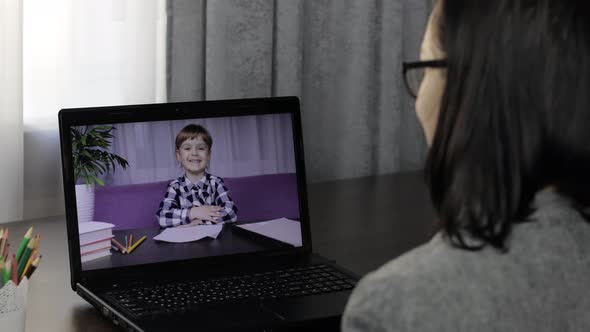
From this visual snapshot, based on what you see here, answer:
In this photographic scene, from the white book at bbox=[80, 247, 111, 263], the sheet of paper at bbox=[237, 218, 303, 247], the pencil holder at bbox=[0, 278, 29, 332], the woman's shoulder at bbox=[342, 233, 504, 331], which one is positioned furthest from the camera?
the sheet of paper at bbox=[237, 218, 303, 247]

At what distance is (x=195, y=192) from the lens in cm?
121

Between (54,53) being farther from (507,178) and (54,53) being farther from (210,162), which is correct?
(507,178)

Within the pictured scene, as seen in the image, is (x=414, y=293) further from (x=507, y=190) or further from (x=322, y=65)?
(x=322, y=65)

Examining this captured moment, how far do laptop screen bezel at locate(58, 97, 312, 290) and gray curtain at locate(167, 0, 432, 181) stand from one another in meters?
0.49

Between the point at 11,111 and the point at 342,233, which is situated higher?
the point at 11,111

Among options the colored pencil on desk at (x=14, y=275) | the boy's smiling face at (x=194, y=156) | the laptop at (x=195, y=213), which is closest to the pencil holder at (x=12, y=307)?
the colored pencil on desk at (x=14, y=275)

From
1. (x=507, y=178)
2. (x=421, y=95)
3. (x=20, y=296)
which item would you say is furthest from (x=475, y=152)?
(x=20, y=296)

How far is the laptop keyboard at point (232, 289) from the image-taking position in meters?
1.04

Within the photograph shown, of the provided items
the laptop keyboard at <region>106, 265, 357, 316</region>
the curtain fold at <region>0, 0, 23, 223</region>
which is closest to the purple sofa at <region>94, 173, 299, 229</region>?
the laptop keyboard at <region>106, 265, 357, 316</region>

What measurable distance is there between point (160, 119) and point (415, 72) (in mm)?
609

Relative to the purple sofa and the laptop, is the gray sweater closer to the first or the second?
the laptop

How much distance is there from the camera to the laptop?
42.5 inches

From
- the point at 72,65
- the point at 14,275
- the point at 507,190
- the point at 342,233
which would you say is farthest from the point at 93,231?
the point at 507,190

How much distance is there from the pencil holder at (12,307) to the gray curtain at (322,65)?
0.88 m
